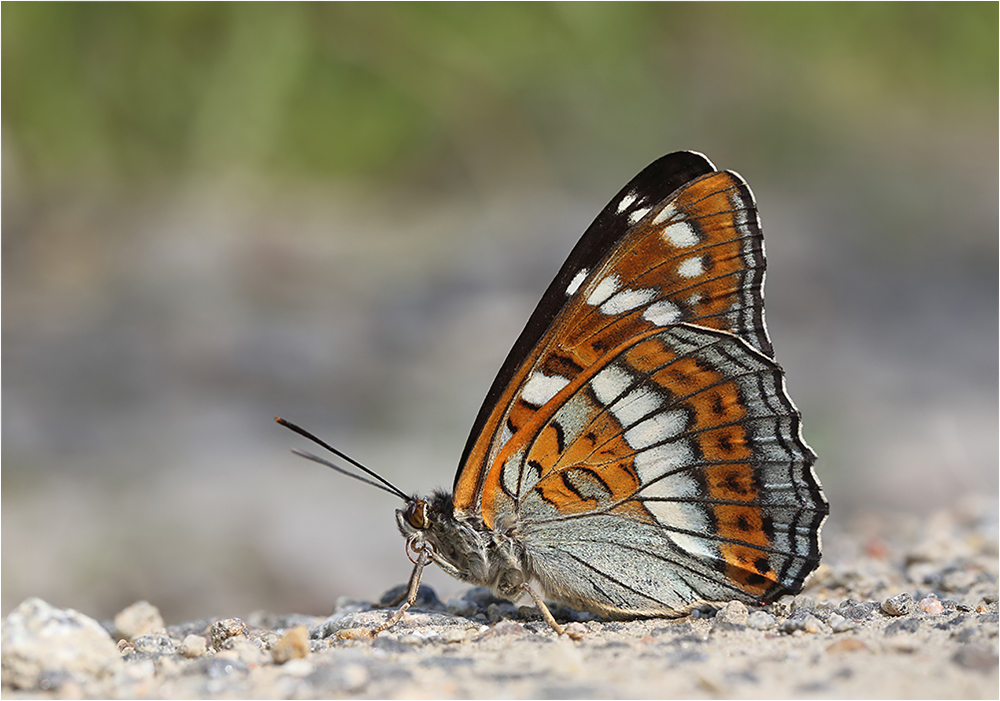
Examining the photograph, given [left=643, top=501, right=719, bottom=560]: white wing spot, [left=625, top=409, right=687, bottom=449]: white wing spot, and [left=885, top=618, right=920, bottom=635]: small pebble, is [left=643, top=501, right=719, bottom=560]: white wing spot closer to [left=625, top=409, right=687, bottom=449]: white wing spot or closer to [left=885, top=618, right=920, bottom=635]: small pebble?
[left=625, top=409, right=687, bottom=449]: white wing spot

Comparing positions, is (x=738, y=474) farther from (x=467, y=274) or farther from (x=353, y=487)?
(x=467, y=274)

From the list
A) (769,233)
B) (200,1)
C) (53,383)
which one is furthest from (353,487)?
(769,233)

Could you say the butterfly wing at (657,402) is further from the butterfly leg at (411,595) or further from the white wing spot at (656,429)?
the butterfly leg at (411,595)

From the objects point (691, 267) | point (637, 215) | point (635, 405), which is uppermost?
point (637, 215)

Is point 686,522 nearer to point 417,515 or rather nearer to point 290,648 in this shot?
point 417,515

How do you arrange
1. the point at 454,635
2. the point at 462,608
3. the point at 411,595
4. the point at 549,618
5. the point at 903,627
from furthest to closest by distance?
1. the point at 462,608
2. the point at 411,595
3. the point at 549,618
4. the point at 454,635
5. the point at 903,627

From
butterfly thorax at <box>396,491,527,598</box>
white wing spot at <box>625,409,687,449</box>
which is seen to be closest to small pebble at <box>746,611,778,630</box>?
white wing spot at <box>625,409,687,449</box>

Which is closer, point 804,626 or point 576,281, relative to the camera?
point 804,626

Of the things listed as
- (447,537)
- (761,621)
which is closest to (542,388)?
(447,537)
